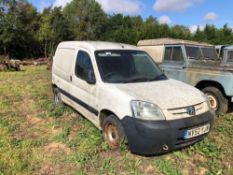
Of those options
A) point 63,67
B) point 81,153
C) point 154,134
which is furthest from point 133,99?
point 63,67

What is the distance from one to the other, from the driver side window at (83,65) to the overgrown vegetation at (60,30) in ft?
73.3

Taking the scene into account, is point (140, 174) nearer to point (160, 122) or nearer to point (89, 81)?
point (160, 122)

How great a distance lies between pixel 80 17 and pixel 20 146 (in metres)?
40.3

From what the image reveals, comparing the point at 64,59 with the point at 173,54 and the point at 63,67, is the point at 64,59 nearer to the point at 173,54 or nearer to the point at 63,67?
the point at 63,67

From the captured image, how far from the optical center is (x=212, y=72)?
5895mm

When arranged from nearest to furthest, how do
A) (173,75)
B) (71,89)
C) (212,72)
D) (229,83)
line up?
(71,89) → (229,83) → (212,72) → (173,75)

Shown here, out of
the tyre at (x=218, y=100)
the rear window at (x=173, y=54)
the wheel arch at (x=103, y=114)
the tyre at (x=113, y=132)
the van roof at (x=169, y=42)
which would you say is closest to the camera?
the tyre at (x=113, y=132)

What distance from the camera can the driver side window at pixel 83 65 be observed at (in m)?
4.35

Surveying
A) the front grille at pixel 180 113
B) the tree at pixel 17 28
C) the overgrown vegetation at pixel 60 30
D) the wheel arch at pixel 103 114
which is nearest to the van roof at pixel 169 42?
the front grille at pixel 180 113

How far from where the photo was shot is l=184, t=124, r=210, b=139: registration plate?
134 inches

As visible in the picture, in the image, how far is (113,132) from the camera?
12.7ft

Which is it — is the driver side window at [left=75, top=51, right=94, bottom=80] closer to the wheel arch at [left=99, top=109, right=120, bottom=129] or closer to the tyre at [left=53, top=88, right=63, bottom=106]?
the wheel arch at [left=99, top=109, right=120, bottom=129]

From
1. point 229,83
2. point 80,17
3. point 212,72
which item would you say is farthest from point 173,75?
point 80,17

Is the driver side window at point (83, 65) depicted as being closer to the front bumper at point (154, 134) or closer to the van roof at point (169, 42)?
the front bumper at point (154, 134)
